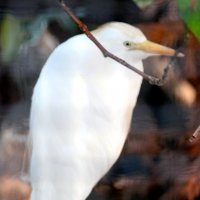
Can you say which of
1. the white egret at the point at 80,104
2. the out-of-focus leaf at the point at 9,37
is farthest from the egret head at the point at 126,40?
the out-of-focus leaf at the point at 9,37

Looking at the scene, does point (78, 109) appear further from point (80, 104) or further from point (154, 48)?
point (154, 48)

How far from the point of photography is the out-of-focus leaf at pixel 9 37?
743 mm

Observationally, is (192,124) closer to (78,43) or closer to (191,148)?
(191,148)

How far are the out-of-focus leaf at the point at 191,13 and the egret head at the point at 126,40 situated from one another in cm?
5

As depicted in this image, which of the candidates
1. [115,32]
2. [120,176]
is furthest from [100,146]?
[115,32]

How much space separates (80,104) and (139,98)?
8 centimetres

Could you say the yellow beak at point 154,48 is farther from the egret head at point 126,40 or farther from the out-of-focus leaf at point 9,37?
the out-of-focus leaf at point 9,37

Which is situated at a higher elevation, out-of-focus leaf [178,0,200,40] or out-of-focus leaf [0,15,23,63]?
out-of-focus leaf [0,15,23,63]

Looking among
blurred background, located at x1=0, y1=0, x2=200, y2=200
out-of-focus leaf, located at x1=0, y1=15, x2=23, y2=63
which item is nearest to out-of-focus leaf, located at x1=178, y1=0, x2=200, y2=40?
blurred background, located at x1=0, y1=0, x2=200, y2=200

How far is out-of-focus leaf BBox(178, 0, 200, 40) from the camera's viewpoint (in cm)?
76

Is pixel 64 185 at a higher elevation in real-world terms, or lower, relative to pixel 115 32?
lower

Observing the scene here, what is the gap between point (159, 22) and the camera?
759mm

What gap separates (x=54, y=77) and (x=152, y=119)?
0.14 metres

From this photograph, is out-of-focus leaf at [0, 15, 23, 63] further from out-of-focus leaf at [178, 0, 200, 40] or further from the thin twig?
out-of-focus leaf at [178, 0, 200, 40]
